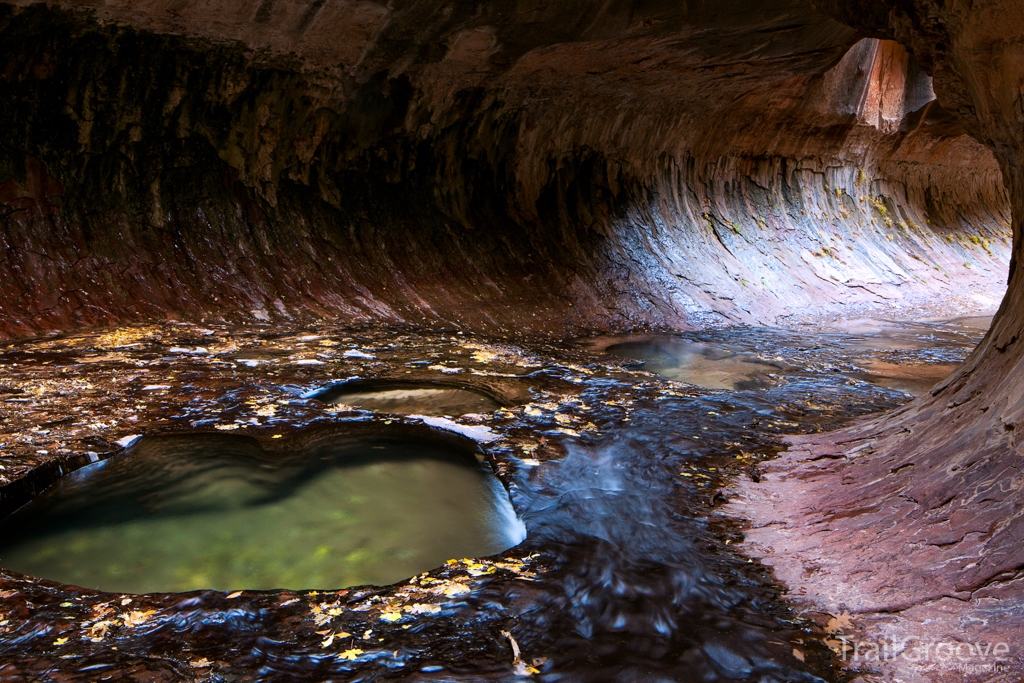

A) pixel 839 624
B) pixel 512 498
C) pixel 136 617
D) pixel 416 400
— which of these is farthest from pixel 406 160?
pixel 839 624

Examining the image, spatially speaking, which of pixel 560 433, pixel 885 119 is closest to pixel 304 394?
pixel 560 433

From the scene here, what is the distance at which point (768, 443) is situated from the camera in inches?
135

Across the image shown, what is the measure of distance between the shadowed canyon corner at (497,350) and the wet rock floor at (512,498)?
0.6 inches

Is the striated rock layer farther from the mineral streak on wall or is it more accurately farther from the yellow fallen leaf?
the mineral streak on wall

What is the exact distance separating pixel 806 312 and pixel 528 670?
25.6ft

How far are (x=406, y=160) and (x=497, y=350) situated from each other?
245 cm

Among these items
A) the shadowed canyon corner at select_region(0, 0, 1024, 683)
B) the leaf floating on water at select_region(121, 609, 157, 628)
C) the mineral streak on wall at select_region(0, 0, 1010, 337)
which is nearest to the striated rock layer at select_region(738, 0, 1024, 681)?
the shadowed canyon corner at select_region(0, 0, 1024, 683)

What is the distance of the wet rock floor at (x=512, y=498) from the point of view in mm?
1715

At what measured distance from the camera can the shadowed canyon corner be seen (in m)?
1.87

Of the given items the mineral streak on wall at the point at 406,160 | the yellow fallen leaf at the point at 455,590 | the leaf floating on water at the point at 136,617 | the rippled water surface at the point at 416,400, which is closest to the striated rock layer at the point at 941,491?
the yellow fallen leaf at the point at 455,590

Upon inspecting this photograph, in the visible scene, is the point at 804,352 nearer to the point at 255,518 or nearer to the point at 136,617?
the point at 255,518

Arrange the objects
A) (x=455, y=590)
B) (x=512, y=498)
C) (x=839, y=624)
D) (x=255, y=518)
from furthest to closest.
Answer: (x=512, y=498) < (x=255, y=518) < (x=455, y=590) < (x=839, y=624)

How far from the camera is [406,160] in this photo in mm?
6941

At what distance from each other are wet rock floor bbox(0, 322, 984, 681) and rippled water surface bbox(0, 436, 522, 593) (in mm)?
122
